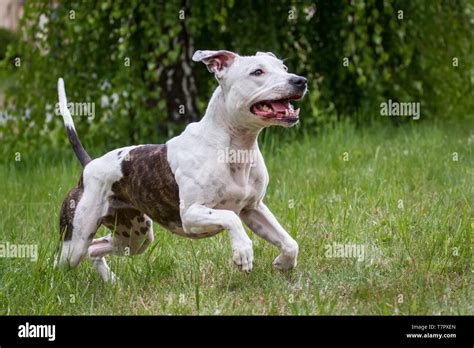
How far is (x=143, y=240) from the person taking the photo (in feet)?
16.5

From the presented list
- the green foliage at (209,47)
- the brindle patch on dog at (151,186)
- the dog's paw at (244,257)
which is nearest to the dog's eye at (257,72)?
the brindle patch on dog at (151,186)

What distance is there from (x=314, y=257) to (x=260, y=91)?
4.08ft

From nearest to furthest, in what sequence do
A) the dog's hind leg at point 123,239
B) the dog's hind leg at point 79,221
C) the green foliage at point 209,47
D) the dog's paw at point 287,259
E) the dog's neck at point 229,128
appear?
the dog's neck at point 229,128 → the dog's paw at point 287,259 → the dog's hind leg at point 79,221 → the dog's hind leg at point 123,239 → the green foliage at point 209,47

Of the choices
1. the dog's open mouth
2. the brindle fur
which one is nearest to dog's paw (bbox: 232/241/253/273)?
the brindle fur

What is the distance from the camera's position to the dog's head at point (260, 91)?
421 cm

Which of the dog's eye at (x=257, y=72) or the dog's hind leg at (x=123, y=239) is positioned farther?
the dog's hind leg at (x=123, y=239)

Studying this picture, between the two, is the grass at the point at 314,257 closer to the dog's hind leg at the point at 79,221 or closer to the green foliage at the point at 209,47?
Result: the dog's hind leg at the point at 79,221

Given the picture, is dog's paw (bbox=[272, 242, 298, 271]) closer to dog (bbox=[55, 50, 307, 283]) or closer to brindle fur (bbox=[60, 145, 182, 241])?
dog (bbox=[55, 50, 307, 283])

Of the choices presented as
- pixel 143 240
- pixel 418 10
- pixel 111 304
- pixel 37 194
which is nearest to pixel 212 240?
pixel 143 240

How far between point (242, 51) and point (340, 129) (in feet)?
4.41

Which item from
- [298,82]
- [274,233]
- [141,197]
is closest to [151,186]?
[141,197]

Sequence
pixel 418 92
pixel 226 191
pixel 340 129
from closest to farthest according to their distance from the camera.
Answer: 1. pixel 226 191
2. pixel 340 129
3. pixel 418 92

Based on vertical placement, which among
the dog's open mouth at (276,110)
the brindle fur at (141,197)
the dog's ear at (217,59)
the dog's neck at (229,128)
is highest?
the dog's ear at (217,59)
